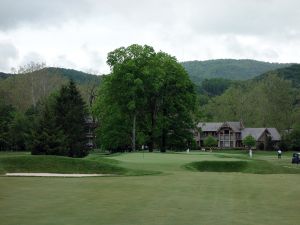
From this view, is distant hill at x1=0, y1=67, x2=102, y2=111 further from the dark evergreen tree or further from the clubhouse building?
the dark evergreen tree

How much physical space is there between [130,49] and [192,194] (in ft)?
166

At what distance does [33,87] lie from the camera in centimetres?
10906

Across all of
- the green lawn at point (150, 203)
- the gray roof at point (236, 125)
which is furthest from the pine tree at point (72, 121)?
the gray roof at point (236, 125)

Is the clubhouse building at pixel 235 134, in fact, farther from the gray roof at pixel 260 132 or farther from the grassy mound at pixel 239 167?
the grassy mound at pixel 239 167

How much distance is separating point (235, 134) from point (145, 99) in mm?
62160

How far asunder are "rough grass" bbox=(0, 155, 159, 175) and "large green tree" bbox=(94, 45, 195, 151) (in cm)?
3116

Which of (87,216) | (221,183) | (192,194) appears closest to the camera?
(87,216)

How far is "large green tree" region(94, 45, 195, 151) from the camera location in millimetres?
69562

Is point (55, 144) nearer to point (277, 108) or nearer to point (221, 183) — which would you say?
point (221, 183)

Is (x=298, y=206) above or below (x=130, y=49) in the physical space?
below

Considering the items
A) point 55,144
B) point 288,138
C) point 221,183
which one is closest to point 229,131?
point 288,138

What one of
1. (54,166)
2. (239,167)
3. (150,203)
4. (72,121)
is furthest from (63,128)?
(150,203)

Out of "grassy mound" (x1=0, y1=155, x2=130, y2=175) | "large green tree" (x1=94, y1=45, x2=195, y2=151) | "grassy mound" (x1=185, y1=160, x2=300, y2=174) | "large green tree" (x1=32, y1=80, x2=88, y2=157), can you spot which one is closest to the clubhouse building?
"large green tree" (x1=94, y1=45, x2=195, y2=151)

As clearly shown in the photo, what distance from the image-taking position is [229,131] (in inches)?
Result: 5098
